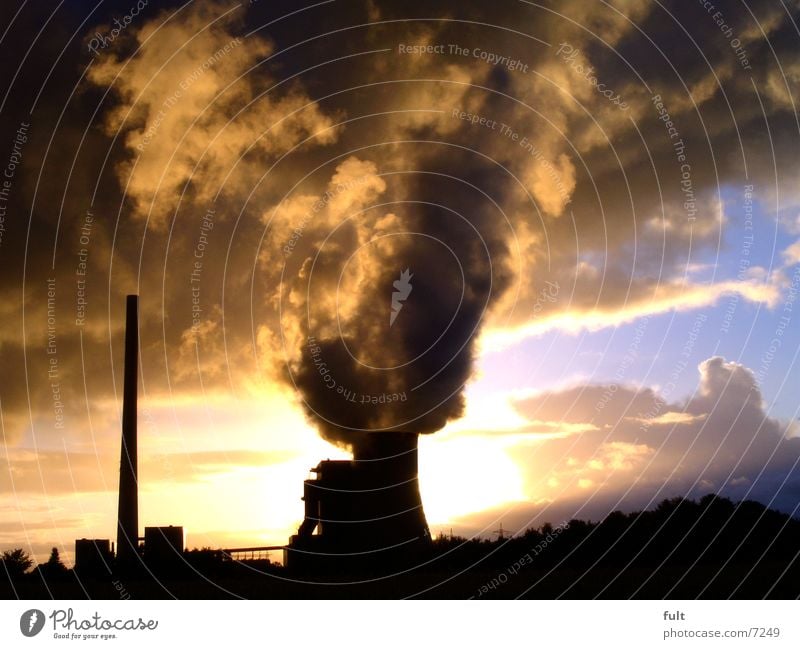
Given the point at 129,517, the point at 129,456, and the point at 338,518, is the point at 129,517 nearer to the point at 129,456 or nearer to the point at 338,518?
the point at 129,456

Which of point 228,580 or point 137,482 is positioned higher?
point 137,482

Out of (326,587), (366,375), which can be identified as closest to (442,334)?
(366,375)

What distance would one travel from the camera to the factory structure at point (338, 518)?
40031mm

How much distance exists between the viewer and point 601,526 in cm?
4050

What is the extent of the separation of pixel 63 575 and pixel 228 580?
23.0 feet
